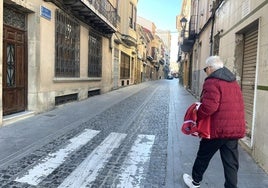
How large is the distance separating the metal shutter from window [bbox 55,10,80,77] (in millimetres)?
6643

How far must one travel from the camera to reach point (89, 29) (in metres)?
13.7

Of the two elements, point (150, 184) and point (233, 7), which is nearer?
point (150, 184)

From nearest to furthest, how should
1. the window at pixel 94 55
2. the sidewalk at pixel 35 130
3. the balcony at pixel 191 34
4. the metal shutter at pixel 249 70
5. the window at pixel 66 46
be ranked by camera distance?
the sidewalk at pixel 35 130, the metal shutter at pixel 249 70, the window at pixel 66 46, the window at pixel 94 55, the balcony at pixel 191 34

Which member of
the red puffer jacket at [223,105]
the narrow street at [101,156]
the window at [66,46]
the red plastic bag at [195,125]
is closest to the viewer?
the red puffer jacket at [223,105]

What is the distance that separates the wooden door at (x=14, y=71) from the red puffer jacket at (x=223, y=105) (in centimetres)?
594

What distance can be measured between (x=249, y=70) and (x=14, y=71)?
20.5 feet

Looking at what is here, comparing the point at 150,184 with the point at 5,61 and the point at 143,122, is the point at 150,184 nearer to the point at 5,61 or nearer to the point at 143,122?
the point at 143,122

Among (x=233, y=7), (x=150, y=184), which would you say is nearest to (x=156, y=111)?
(x=233, y=7)

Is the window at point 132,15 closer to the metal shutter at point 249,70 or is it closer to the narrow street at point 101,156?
the narrow street at point 101,156

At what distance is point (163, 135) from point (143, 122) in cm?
158

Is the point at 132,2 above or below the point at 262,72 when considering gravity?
above

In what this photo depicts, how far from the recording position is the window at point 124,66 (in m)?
23.4

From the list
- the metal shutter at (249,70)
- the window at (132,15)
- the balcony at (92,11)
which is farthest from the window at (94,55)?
the metal shutter at (249,70)

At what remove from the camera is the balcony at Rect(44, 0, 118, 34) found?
34.7 feet
